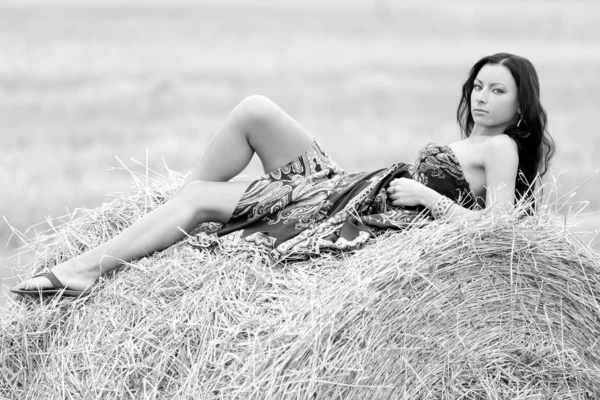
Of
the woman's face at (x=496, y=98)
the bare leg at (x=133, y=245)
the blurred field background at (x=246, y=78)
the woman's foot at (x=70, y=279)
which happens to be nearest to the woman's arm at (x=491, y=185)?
the woman's face at (x=496, y=98)

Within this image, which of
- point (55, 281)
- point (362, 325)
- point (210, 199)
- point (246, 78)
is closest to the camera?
point (362, 325)

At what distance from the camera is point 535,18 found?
15.5 meters

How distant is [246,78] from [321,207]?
27.4 ft

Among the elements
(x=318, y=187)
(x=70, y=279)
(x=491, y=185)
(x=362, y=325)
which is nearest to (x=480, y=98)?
(x=491, y=185)

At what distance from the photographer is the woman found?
3.39m

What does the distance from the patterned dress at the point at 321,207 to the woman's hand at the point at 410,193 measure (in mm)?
36

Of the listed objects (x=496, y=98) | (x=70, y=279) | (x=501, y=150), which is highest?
(x=496, y=98)

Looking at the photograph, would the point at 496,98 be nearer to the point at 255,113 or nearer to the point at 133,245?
the point at 255,113

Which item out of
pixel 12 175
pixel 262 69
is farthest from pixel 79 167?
pixel 262 69

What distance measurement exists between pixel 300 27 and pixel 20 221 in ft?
29.7

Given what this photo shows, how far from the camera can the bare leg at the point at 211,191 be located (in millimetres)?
3412

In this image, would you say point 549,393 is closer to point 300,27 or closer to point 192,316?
point 192,316

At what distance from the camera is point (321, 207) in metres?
3.47

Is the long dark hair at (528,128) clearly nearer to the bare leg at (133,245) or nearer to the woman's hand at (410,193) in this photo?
the woman's hand at (410,193)
